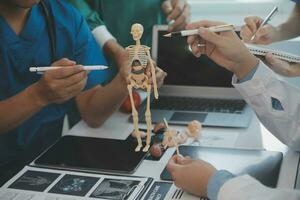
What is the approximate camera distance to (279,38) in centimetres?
133

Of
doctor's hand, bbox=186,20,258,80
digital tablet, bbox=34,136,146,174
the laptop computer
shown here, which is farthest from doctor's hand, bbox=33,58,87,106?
the laptop computer

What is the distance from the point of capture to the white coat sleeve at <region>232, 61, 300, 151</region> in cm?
92

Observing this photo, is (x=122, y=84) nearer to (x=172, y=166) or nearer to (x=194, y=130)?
(x=194, y=130)

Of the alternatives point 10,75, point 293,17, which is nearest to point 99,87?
point 10,75

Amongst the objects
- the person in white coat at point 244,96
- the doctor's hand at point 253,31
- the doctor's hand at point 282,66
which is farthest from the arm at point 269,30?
the person in white coat at point 244,96

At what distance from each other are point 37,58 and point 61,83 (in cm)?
27

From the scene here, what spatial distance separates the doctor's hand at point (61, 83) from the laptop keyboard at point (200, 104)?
386mm

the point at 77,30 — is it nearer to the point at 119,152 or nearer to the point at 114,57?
the point at 114,57

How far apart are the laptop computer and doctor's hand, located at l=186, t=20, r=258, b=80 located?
1.18 feet

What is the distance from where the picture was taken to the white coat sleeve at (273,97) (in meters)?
0.92

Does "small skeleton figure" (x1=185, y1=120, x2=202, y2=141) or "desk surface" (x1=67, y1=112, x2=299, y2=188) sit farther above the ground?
"small skeleton figure" (x1=185, y1=120, x2=202, y2=141)

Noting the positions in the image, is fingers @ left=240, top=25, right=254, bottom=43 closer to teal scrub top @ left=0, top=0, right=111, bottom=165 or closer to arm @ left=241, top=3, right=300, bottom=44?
arm @ left=241, top=3, right=300, bottom=44

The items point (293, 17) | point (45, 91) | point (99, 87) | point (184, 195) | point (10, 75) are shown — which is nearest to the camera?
point (184, 195)

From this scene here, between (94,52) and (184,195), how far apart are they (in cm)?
63
